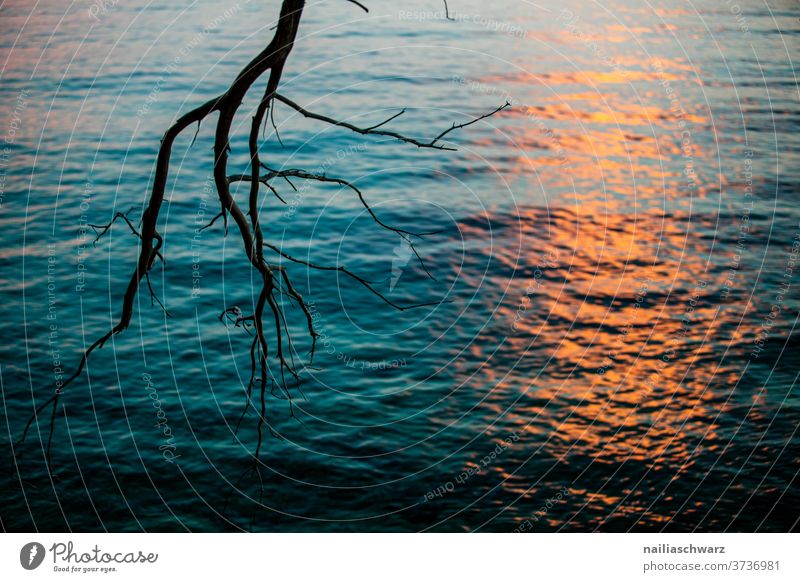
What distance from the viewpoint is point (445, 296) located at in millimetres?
18516

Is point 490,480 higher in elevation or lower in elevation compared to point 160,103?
lower

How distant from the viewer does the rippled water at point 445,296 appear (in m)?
13.9

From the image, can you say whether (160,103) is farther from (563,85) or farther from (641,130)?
(641,130)

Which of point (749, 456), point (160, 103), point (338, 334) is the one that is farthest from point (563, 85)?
point (749, 456)

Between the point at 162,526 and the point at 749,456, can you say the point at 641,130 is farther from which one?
the point at 162,526

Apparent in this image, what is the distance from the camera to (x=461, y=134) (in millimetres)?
25359

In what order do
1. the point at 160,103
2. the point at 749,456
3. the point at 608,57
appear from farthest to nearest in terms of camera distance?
the point at 608,57, the point at 160,103, the point at 749,456

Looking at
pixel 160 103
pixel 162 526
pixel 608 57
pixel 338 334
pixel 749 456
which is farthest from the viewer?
pixel 608 57

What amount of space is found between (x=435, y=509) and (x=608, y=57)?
2091 cm

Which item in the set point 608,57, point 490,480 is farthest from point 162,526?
point 608,57

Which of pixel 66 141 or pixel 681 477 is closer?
pixel 681 477

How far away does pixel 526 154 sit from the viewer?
952 inches

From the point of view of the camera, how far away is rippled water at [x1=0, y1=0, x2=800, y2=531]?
45.6ft

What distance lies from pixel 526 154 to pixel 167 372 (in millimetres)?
11750
